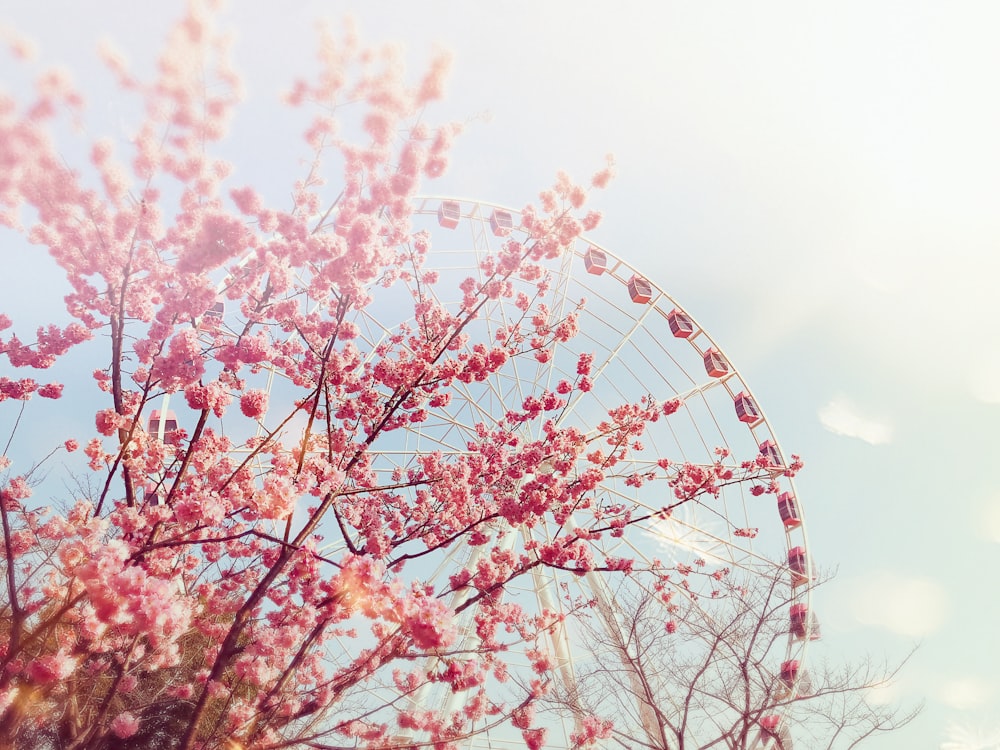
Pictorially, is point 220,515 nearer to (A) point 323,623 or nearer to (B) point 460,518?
(A) point 323,623

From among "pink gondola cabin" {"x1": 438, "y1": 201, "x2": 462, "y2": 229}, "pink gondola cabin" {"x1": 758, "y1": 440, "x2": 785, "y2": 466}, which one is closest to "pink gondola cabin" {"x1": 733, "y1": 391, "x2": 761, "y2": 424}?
"pink gondola cabin" {"x1": 758, "y1": 440, "x2": 785, "y2": 466}

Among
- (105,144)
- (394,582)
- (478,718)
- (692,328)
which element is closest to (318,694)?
(394,582)

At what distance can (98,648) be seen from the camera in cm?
525

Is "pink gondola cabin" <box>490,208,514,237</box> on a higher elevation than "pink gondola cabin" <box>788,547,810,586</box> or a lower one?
higher

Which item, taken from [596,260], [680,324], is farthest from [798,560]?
[596,260]

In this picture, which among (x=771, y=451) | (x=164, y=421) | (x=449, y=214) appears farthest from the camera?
(x=449, y=214)

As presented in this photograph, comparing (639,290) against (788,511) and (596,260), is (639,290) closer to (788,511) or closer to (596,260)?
(596,260)

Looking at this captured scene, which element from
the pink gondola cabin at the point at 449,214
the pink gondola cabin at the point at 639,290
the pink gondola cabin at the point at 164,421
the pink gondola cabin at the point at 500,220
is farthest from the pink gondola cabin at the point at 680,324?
the pink gondola cabin at the point at 164,421

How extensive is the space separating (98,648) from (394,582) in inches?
111

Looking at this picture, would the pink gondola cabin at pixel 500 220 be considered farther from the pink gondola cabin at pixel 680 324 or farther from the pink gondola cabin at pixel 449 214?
the pink gondola cabin at pixel 680 324

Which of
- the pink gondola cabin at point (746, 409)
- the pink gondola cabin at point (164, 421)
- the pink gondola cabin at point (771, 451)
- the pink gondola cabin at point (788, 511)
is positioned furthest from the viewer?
the pink gondola cabin at point (788, 511)

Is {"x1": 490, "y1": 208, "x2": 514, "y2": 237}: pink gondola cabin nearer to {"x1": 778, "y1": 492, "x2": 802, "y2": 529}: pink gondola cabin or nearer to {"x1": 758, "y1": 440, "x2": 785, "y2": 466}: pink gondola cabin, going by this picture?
{"x1": 758, "y1": 440, "x2": 785, "y2": 466}: pink gondola cabin

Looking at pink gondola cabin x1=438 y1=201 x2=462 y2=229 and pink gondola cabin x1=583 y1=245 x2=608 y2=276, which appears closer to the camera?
pink gondola cabin x1=438 y1=201 x2=462 y2=229

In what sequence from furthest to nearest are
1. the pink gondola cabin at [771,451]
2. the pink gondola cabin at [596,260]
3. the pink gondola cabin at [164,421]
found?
1. the pink gondola cabin at [596,260]
2. the pink gondola cabin at [771,451]
3. the pink gondola cabin at [164,421]
